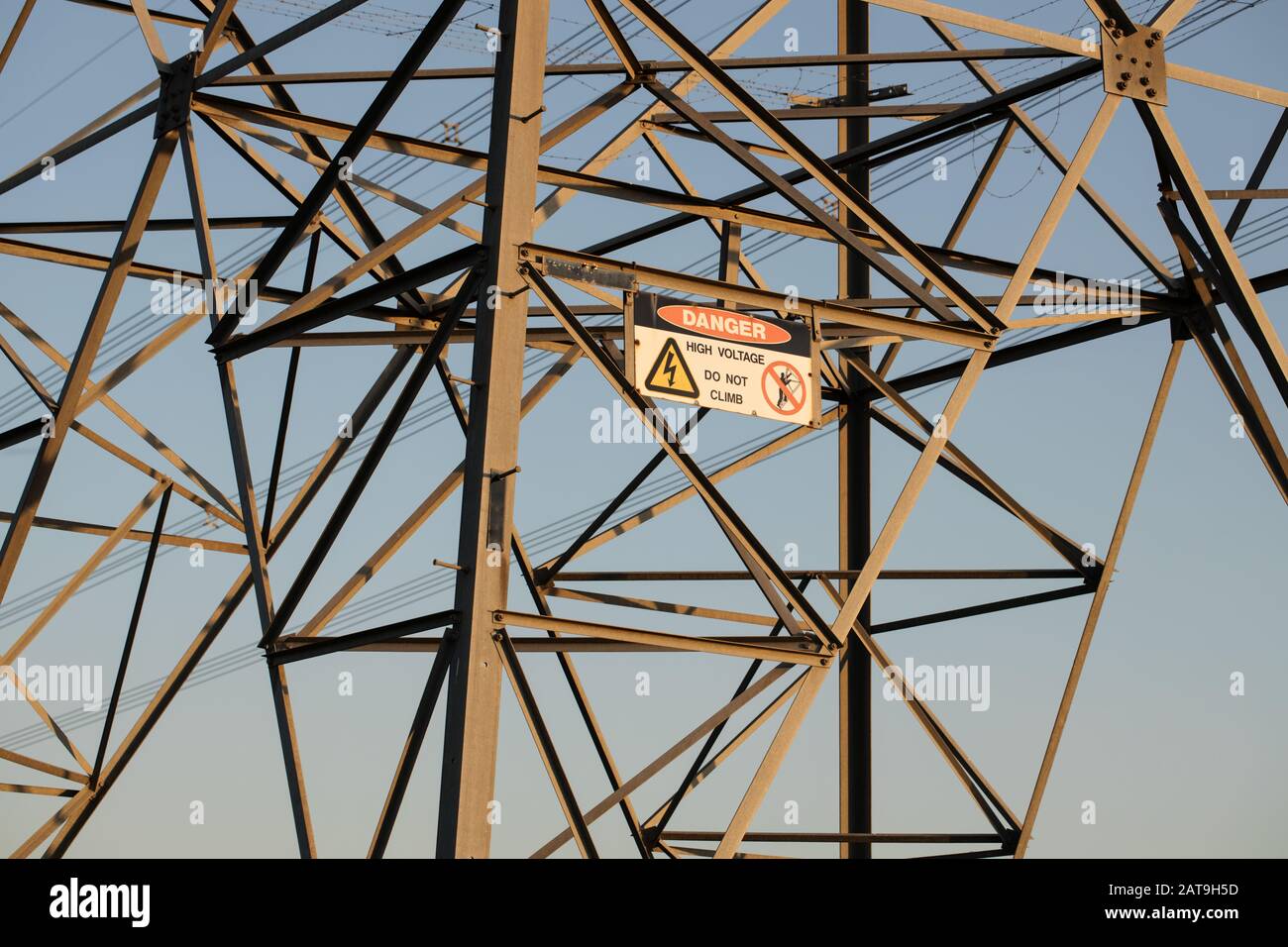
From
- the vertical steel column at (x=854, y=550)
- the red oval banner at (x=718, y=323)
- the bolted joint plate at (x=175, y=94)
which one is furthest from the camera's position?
the vertical steel column at (x=854, y=550)

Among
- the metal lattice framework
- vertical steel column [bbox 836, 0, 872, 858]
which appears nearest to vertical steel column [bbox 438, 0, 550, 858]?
the metal lattice framework

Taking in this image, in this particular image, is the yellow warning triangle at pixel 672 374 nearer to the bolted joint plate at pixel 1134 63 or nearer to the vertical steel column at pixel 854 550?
the bolted joint plate at pixel 1134 63

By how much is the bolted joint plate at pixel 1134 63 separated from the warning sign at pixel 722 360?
192 inches

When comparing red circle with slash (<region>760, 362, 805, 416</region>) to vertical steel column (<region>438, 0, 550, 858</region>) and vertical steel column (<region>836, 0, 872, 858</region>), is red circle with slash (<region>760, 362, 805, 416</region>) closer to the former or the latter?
vertical steel column (<region>438, 0, 550, 858</region>)

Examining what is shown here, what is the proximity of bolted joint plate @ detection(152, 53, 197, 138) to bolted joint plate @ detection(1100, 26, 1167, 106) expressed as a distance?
983 centimetres

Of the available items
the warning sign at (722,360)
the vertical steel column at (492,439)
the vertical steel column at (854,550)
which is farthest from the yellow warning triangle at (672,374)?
the vertical steel column at (854,550)

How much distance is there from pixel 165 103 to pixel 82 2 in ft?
18.7

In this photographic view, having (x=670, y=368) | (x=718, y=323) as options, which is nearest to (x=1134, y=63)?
(x=718, y=323)

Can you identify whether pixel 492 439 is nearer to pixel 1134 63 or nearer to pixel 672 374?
pixel 672 374

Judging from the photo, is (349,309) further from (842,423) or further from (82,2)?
(842,423)

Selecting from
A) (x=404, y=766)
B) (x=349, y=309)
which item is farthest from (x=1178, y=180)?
(x=404, y=766)

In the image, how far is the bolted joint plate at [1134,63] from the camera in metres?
20.8

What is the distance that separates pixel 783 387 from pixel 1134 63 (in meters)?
5.83

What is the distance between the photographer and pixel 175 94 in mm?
20766
